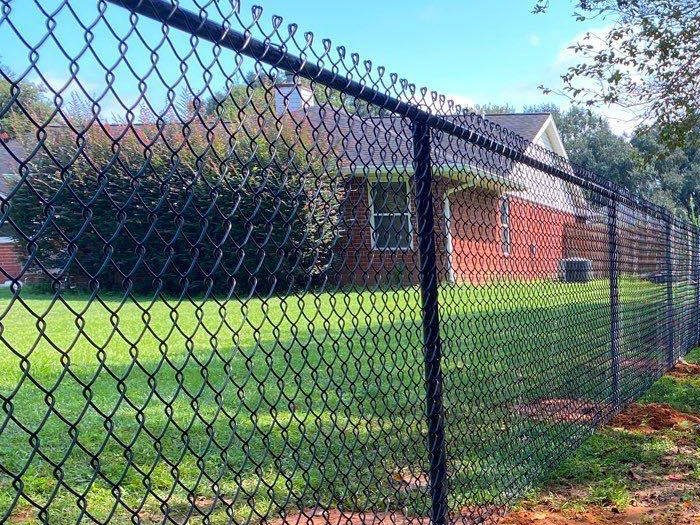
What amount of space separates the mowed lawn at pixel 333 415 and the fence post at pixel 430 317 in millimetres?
92

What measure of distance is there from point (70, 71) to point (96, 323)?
30.8 feet

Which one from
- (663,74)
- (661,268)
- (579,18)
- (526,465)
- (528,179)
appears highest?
(579,18)

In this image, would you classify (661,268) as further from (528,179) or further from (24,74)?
(24,74)

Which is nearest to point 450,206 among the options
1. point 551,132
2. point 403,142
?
point 403,142

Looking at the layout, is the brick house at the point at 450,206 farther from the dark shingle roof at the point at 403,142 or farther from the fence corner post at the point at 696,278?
the fence corner post at the point at 696,278

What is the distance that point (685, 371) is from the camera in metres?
8.33

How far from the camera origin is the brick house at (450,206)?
2.76 metres

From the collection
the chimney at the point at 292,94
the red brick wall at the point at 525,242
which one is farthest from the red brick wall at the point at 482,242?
the chimney at the point at 292,94

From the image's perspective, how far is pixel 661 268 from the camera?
336 inches

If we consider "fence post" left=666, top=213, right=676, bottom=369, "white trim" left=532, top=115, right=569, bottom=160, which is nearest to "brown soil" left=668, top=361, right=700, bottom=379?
"fence post" left=666, top=213, right=676, bottom=369

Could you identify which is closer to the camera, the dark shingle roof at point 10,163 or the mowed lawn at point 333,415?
the dark shingle roof at point 10,163

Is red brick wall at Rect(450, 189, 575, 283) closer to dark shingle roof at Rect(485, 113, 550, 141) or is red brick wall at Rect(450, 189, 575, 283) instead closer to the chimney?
the chimney

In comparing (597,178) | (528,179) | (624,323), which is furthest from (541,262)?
(624,323)

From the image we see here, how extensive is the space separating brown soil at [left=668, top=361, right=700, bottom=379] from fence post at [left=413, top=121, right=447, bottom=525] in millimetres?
6031
